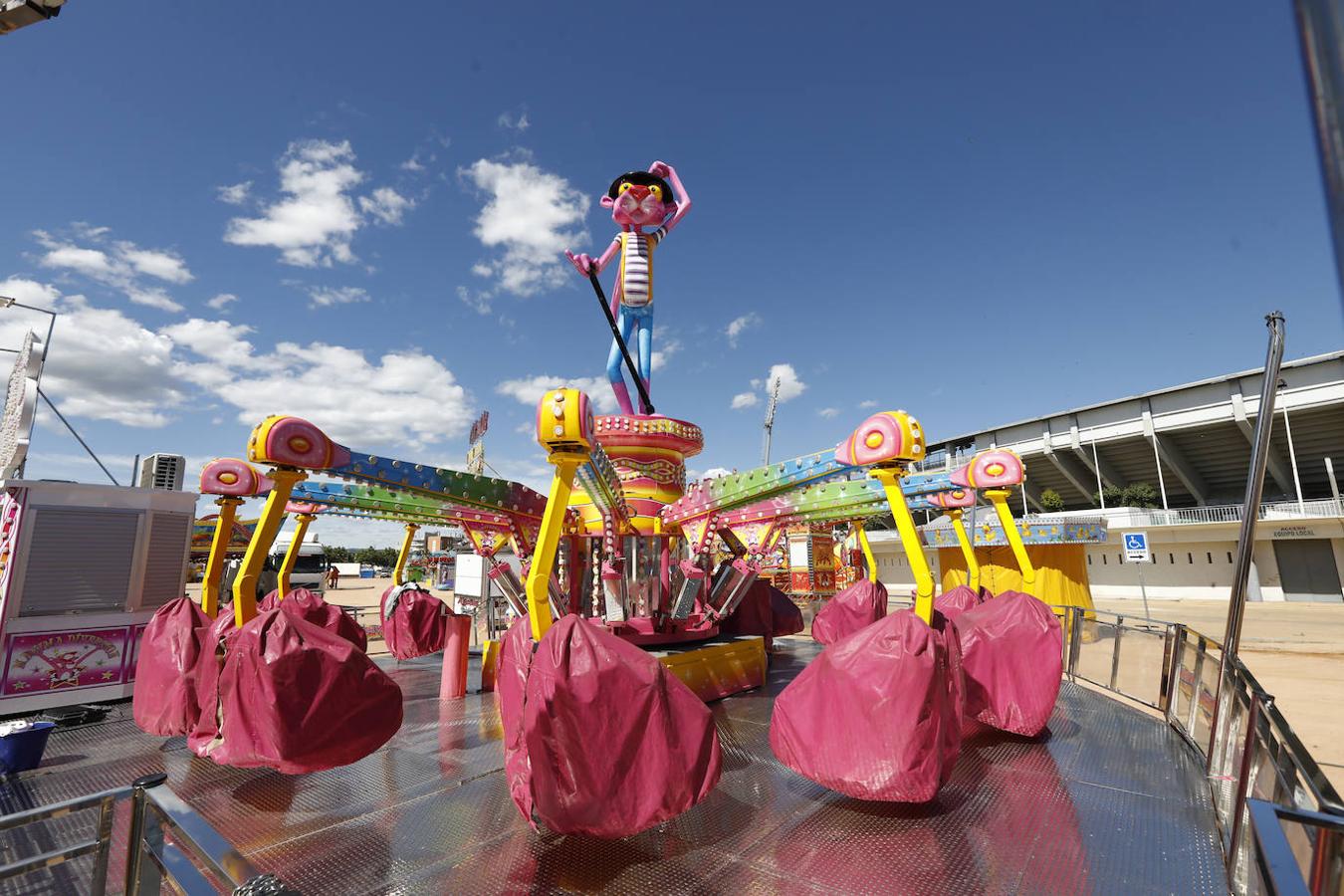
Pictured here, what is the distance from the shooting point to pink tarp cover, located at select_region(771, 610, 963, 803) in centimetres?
428

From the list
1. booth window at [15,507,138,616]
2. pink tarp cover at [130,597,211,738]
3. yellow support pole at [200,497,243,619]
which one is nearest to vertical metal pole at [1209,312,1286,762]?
pink tarp cover at [130,597,211,738]

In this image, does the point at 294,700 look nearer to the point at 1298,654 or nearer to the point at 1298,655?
the point at 1298,655

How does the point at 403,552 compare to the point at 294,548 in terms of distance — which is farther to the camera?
the point at 403,552

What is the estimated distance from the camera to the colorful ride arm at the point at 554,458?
4.42 m

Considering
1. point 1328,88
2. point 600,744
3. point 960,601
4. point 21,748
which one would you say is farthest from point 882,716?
point 21,748

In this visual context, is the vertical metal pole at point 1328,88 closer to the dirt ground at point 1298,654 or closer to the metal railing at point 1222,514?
the dirt ground at point 1298,654

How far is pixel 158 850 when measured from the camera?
2.00m

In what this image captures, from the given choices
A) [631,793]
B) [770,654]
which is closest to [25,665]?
[631,793]

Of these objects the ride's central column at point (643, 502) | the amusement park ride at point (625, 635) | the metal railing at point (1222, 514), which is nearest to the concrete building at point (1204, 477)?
the metal railing at point (1222, 514)

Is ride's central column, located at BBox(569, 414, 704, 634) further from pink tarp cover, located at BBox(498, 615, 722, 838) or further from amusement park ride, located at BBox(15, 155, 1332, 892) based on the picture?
pink tarp cover, located at BBox(498, 615, 722, 838)

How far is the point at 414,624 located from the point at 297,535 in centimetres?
251

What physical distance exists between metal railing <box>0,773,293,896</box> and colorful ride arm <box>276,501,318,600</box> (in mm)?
6556

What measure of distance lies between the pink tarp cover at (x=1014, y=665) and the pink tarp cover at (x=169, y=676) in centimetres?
696

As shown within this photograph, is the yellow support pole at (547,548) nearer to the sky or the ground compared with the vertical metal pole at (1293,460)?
nearer to the ground
